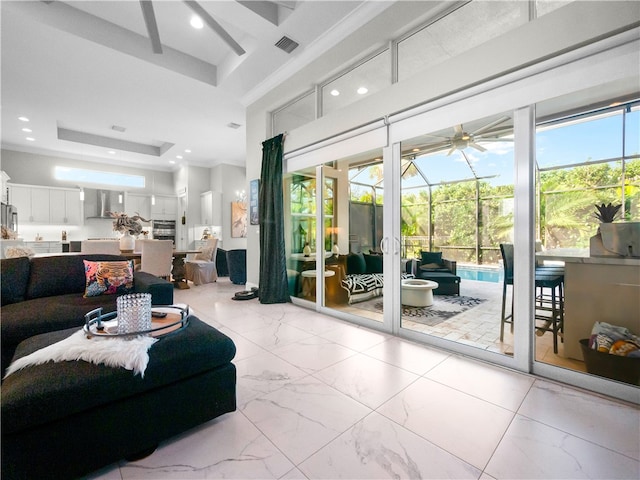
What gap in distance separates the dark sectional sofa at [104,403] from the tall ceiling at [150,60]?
7.29 feet

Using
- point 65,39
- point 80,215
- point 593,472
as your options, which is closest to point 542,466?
point 593,472

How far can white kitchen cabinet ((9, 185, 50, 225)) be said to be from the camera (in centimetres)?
682

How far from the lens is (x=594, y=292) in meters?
2.16

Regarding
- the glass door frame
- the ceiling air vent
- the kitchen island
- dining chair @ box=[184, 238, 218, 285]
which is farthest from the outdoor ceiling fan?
dining chair @ box=[184, 238, 218, 285]

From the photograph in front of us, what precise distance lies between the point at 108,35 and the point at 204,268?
422 cm

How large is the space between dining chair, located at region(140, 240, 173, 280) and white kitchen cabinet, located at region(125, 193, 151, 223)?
4.33m

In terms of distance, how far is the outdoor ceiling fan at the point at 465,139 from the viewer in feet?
8.67

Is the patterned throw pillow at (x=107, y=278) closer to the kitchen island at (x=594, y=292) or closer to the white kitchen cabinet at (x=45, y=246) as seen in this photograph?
the kitchen island at (x=594, y=292)

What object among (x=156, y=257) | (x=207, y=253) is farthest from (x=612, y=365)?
(x=207, y=253)

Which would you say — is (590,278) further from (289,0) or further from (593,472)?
(289,0)

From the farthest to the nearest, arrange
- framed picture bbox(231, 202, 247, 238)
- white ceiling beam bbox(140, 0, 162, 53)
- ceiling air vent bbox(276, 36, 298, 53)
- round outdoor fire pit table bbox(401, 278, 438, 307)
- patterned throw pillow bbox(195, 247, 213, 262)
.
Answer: framed picture bbox(231, 202, 247, 238) < patterned throw pillow bbox(195, 247, 213, 262) < round outdoor fire pit table bbox(401, 278, 438, 307) < ceiling air vent bbox(276, 36, 298, 53) < white ceiling beam bbox(140, 0, 162, 53)

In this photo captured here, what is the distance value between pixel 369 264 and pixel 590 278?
2.09 m

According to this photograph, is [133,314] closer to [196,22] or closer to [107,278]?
[107,278]

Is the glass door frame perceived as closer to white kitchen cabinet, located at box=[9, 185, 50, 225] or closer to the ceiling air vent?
the ceiling air vent
